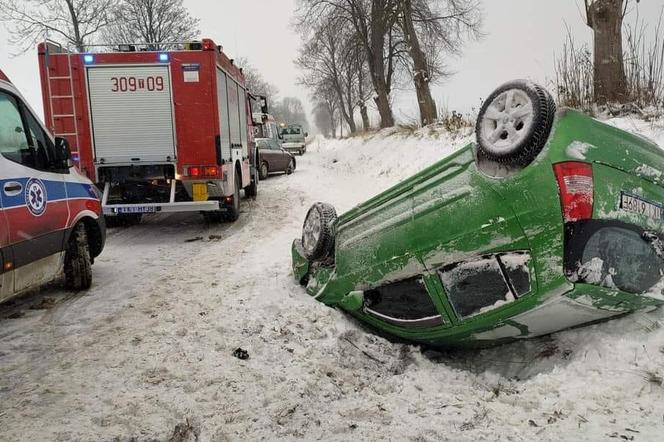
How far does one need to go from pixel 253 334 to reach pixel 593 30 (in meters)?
7.37

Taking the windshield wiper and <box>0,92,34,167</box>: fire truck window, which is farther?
<box>0,92,34,167</box>: fire truck window

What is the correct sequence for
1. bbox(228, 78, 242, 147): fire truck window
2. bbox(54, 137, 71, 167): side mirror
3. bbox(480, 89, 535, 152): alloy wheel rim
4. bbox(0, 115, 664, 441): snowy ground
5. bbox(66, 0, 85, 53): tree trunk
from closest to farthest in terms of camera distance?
bbox(0, 115, 664, 441): snowy ground, bbox(480, 89, 535, 152): alloy wheel rim, bbox(54, 137, 71, 167): side mirror, bbox(228, 78, 242, 147): fire truck window, bbox(66, 0, 85, 53): tree trunk

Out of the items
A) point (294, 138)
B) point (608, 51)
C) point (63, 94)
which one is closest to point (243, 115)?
point (63, 94)

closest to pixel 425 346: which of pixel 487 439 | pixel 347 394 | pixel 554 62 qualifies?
pixel 347 394

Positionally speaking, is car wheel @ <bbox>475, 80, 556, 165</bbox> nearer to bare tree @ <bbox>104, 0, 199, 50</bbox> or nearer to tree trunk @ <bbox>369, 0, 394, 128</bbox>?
tree trunk @ <bbox>369, 0, 394, 128</bbox>

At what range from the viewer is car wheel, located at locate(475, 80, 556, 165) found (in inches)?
99.7

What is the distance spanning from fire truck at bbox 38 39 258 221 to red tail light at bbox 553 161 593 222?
250 inches

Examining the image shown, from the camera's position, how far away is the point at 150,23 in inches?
995

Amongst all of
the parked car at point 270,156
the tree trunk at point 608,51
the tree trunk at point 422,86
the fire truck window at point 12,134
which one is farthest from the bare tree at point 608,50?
the parked car at point 270,156

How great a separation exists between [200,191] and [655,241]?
668 centimetres

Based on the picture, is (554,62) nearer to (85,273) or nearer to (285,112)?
(85,273)

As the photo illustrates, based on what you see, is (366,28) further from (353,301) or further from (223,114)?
(353,301)

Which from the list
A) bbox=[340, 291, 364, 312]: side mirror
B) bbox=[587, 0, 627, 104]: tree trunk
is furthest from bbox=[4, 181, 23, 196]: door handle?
bbox=[587, 0, 627, 104]: tree trunk

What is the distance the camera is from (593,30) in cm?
771
